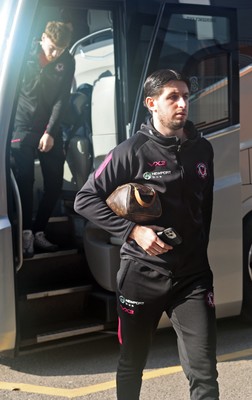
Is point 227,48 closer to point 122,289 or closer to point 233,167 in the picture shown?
point 233,167

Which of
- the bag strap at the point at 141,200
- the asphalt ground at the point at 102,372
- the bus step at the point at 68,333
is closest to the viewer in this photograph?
the bag strap at the point at 141,200

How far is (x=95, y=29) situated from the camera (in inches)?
230

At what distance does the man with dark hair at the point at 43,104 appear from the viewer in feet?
16.8

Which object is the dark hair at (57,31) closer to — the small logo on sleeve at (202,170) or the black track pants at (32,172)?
the black track pants at (32,172)

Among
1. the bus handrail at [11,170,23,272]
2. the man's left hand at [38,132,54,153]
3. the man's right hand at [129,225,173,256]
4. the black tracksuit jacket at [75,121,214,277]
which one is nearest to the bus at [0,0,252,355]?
the bus handrail at [11,170,23,272]

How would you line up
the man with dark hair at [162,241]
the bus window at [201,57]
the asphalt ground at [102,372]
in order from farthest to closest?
the bus window at [201,57] < the asphalt ground at [102,372] < the man with dark hair at [162,241]

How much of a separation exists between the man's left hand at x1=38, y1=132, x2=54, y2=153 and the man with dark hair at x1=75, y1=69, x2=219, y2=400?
6.04ft

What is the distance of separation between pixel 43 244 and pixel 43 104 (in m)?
1.07

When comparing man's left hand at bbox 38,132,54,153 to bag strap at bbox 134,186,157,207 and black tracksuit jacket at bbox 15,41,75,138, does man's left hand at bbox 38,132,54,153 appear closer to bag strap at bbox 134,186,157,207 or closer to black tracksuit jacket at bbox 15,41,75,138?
black tracksuit jacket at bbox 15,41,75,138

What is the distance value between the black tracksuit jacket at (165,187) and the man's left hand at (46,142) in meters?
1.84

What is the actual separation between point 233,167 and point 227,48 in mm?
889

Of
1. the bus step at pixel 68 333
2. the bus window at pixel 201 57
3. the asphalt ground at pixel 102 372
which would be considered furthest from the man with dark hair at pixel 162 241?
the bus window at pixel 201 57

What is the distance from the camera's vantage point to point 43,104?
524 cm

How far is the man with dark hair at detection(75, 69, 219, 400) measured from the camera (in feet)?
10.5
